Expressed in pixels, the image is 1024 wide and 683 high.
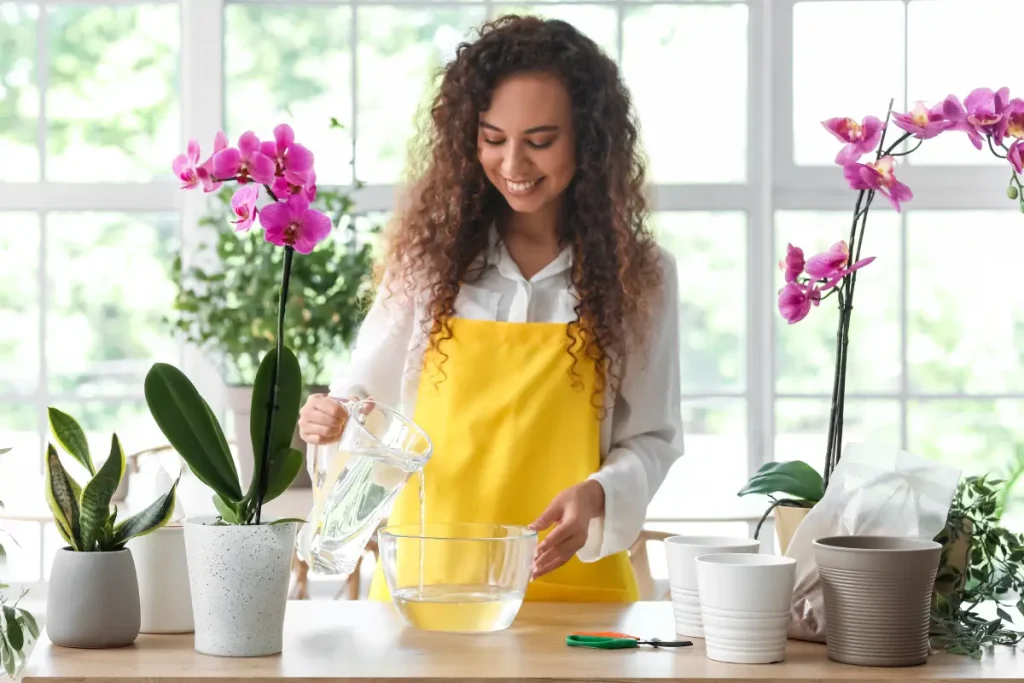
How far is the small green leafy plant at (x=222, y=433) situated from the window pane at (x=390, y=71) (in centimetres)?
237

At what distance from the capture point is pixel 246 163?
113 centimetres

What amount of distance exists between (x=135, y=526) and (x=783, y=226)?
8.53 ft

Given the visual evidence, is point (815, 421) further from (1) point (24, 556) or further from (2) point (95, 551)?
(2) point (95, 551)

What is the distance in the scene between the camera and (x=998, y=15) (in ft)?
11.5

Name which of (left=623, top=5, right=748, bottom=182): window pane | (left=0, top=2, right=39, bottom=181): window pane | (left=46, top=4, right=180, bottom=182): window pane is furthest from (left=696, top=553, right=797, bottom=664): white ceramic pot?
(left=0, top=2, right=39, bottom=181): window pane

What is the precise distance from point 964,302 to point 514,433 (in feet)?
7.27

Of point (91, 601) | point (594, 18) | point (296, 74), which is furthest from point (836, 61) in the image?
point (91, 601)

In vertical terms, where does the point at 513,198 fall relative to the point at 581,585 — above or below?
above

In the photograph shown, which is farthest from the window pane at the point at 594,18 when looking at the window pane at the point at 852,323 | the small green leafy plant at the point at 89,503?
the small green leafy plant at the point at 89,503

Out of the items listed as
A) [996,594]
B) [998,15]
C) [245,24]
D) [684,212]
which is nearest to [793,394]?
[684,212]

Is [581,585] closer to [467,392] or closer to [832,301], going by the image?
[467,392]

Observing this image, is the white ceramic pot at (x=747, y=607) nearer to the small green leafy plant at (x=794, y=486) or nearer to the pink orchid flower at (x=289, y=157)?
the small green leafy plant at (x=794, y=486)

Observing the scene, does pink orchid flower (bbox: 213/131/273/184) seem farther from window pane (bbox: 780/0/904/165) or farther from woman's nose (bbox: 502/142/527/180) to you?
window pane (bbox: 780/0/904/165)

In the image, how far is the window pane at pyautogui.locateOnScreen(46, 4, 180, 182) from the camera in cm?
350
